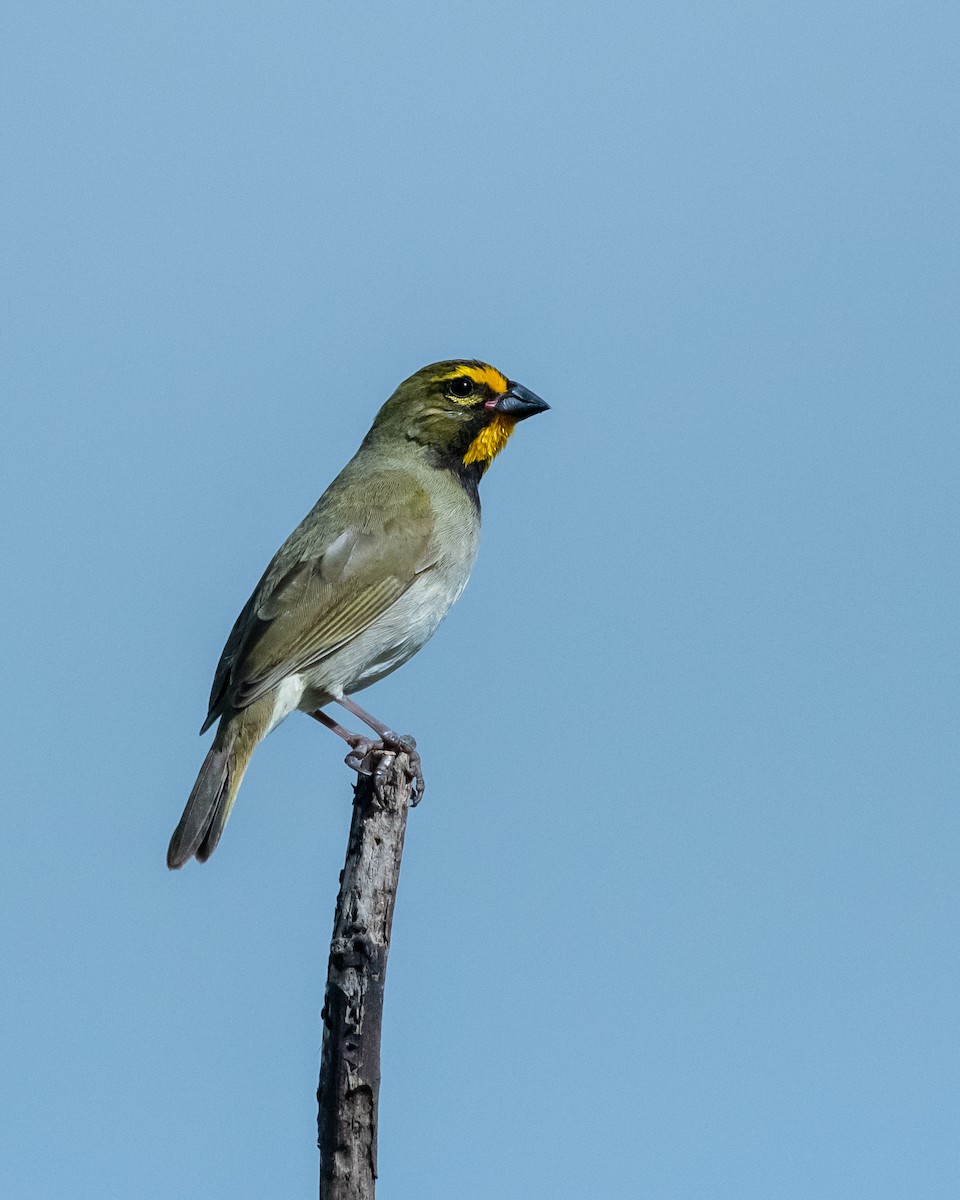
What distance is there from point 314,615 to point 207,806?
1201mm

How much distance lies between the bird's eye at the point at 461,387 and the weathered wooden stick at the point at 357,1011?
347 centimetres

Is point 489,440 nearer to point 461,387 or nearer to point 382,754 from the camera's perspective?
point 461,387

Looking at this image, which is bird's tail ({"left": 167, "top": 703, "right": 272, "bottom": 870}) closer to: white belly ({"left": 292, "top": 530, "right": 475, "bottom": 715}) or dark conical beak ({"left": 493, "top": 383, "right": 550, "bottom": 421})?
white belly ({"left": 292, "top": 530, "right": 475, "bottom": 715})

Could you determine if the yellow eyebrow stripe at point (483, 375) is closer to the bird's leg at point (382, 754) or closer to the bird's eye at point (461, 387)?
the bird's eye at point (461, 387)

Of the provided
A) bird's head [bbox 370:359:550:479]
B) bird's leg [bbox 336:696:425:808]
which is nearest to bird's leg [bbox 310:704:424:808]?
bird's leg [bbox 336:696:425:808]

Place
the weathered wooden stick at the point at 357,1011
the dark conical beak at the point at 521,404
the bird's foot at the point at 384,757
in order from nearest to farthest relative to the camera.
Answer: the weathered wooden stick at the point at 357,1011 → the bird's foot at the point at 384,757 → the dark conical beak at the point at 521,404

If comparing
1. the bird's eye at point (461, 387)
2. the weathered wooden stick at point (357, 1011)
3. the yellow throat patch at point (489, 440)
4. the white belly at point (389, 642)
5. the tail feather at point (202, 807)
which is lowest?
the weathered wooden stick at point (357, 1011)

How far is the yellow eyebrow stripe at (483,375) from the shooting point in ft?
30.8

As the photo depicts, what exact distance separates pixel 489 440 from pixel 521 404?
0.30 m

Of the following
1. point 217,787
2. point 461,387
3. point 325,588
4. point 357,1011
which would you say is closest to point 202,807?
point 217,787

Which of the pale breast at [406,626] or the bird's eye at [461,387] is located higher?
the bird's eye at [461,387]

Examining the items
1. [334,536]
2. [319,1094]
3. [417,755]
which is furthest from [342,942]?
[334,536]

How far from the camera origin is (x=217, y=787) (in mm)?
7617

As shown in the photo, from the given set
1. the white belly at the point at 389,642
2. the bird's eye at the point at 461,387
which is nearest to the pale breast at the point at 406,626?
the white belly at the point at 389,642
